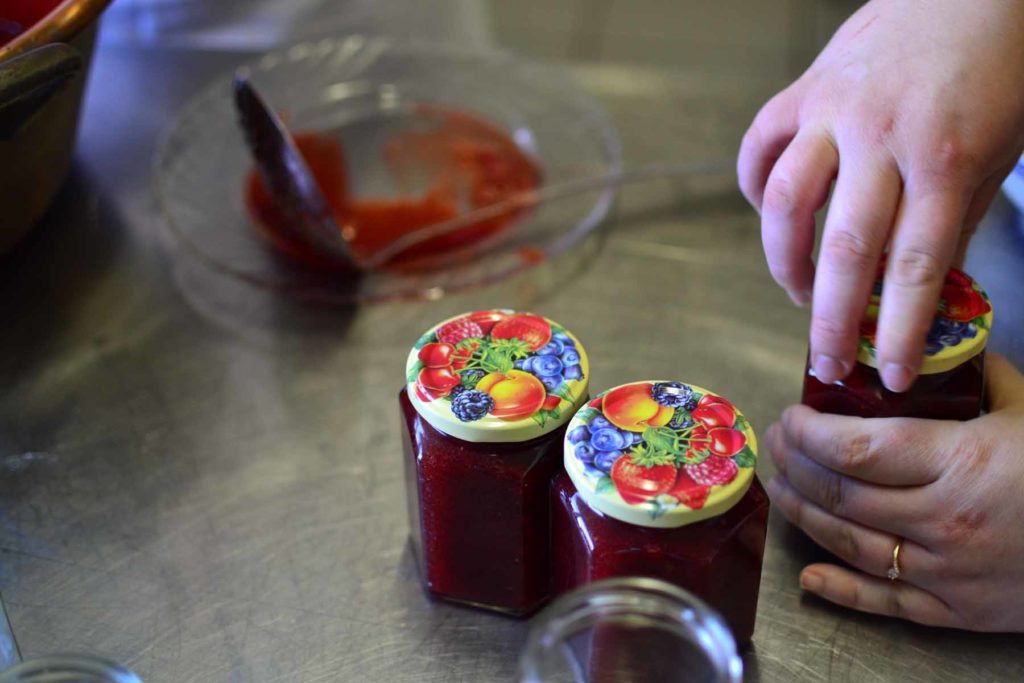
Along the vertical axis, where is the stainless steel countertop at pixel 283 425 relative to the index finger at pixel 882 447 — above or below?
below

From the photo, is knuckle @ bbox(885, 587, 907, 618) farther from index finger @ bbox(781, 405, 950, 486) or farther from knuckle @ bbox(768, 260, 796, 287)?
knuckle @ bbox(768, 260, 796, 287)

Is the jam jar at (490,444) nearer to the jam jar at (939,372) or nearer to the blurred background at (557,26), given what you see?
the jam jar at (939,372)

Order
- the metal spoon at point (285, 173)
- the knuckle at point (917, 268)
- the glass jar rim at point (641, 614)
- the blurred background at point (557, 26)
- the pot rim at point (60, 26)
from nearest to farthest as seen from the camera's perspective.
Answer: the glass jar rim at point (641, 614), the knuckle at point (917, 268), the pot rim at point (60, 26), the metal spoon at point (285, 173), the blurred background at point (557, 26)

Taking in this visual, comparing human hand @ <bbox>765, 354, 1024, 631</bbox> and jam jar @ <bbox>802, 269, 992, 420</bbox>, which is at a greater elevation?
jam jar @ <bbox>802, 269, 992, 420</bbox>

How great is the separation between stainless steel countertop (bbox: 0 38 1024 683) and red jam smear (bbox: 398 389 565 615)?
30mm

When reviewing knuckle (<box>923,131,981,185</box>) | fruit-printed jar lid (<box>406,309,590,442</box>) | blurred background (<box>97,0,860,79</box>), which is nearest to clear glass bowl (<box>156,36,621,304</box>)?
blurred background (<box>97,0,860,79</box>)

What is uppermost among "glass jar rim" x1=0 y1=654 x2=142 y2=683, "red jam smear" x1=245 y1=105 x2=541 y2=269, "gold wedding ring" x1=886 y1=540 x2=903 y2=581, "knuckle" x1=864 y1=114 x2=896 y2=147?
"knuckle" x1=864 y1=114 x2=896 y2=147

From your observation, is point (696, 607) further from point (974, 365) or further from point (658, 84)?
point (658, 84)

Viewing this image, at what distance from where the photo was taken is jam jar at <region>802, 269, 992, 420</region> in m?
0.58

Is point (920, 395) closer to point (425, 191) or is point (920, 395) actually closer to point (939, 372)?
point (939, 372)

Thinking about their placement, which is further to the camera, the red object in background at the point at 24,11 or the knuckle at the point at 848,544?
the red object in background at the point at 24,11

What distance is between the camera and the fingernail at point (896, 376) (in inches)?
21.8

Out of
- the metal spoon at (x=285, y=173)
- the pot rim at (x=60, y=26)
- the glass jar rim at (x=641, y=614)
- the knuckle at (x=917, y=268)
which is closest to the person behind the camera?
the glass jar rim at (x=641, y=614)

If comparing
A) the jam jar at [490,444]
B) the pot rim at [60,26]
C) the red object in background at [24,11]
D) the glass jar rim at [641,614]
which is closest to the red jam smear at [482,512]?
the jam jar at [490,444]
